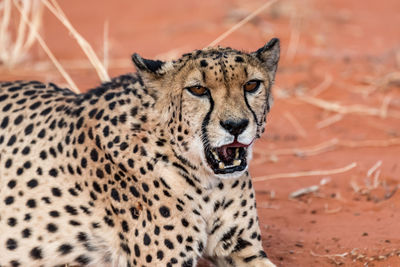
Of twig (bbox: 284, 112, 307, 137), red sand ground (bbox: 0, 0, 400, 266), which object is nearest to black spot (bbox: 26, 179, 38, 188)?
red sand ground (bbox: 0, 0, 400, 266)

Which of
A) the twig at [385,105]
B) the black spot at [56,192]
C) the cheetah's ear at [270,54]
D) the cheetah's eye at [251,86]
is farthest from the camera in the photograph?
the twig at [385,105]

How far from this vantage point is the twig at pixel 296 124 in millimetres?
7178

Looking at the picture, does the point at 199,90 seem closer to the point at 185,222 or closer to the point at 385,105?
the point at 185,222

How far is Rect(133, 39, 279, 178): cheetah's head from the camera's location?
11.8ft

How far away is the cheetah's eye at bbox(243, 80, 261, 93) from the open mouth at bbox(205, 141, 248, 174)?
29 cm

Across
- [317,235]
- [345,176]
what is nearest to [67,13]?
[345,176]

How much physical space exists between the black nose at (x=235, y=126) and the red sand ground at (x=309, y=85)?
4.17 feet

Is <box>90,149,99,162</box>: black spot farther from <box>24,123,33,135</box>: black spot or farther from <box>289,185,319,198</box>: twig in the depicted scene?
<box>289,185,319,198</box>: twig

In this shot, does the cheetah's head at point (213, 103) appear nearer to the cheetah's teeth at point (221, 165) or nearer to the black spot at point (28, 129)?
the cheetah's teeth at point (221, 165)

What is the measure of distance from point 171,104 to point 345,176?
249cm

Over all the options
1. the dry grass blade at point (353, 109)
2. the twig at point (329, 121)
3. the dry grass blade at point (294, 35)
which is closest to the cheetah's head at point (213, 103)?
the twig at point (329, 121)

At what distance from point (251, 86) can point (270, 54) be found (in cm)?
33

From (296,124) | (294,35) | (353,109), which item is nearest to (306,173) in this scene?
(296,124)

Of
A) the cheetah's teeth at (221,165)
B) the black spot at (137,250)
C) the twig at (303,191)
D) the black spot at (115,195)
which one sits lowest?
the black spot at (137,250)
